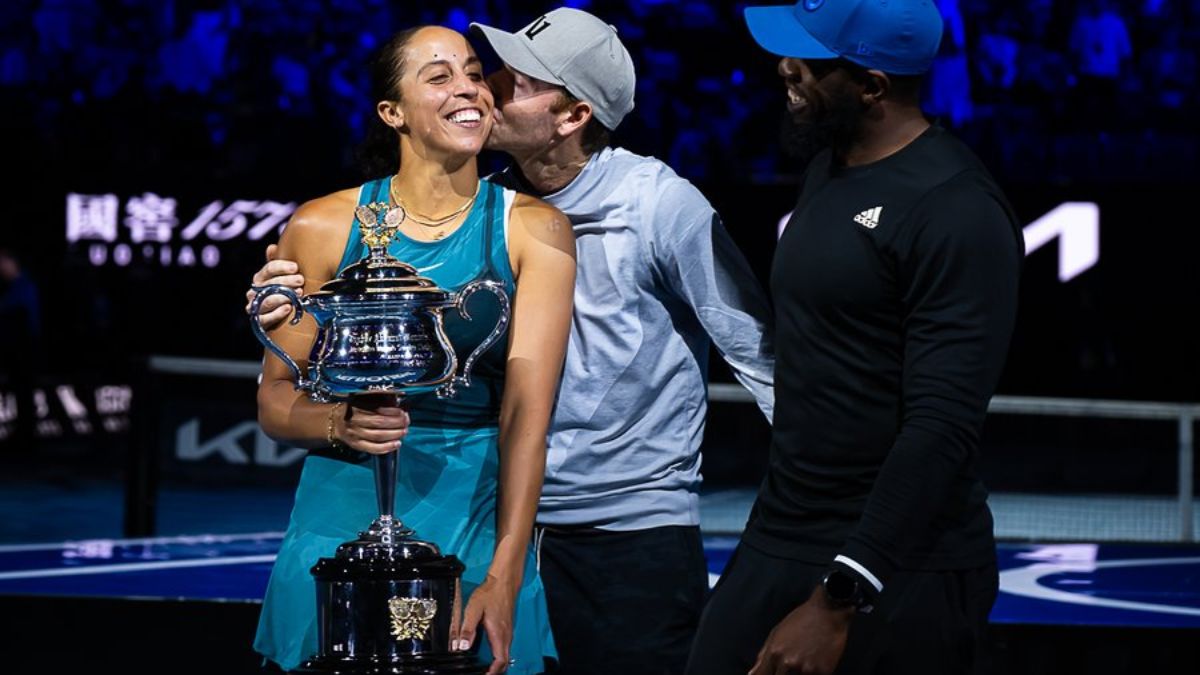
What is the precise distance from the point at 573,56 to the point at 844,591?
1144 mm

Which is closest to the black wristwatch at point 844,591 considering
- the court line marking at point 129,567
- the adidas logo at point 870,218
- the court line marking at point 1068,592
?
the adidas logo at point 870,218

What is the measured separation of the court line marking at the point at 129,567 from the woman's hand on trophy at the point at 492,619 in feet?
8.79

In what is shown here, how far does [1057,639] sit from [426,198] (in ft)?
6.69

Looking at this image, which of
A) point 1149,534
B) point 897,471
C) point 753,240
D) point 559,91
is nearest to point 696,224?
point 559,91

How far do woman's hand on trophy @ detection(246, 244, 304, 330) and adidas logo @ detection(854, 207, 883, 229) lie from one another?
0.77m

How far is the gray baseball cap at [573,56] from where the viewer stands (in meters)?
2.92

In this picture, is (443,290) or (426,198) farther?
(426,198)

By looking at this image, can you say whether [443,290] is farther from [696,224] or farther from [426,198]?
[696,224]

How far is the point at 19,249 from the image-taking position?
12148 millimetres

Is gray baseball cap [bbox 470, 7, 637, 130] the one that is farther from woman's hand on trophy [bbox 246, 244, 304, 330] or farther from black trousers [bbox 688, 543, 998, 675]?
black trousers [bbox 688, 543, 998, 675]

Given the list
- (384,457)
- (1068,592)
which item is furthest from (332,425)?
(1068,592)

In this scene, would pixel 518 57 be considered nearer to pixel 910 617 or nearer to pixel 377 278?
pixel 377 278

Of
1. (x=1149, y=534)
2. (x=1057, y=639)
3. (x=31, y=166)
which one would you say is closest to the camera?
(x=1057, y=639)

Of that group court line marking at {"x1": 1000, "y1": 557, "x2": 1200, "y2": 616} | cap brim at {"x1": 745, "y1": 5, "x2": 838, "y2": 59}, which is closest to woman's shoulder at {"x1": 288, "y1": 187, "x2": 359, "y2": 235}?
cap brim at {"x1": 745, "y1": 5, "x2": 838, "y2": 59}
